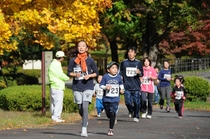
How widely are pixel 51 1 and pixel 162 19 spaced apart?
46.2 feet

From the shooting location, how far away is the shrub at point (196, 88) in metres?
27.2

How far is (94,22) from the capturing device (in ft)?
60.4

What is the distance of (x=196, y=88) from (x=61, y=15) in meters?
10.9

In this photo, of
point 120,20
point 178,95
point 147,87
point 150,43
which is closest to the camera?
point 147,87

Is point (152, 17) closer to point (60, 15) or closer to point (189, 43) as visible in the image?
point (60, 15)

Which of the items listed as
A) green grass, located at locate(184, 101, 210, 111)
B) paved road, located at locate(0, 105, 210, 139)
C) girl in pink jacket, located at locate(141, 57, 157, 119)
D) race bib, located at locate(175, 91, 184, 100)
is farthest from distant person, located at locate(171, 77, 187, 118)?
green grass, located at locate(184, 101, 210, 111)

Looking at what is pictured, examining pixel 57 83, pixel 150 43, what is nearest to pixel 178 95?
pixel 57 83

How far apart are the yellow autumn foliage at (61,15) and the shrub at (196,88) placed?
32.0 ft

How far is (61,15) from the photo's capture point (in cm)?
1805

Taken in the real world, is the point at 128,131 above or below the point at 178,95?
below

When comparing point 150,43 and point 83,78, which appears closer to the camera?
point 83,78

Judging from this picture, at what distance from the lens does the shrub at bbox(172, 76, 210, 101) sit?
89.1ft

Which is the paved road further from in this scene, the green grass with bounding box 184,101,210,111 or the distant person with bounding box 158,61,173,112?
the green grass with bounding box 184,101,210,111

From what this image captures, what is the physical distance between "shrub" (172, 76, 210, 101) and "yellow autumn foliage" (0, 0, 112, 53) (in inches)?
384
